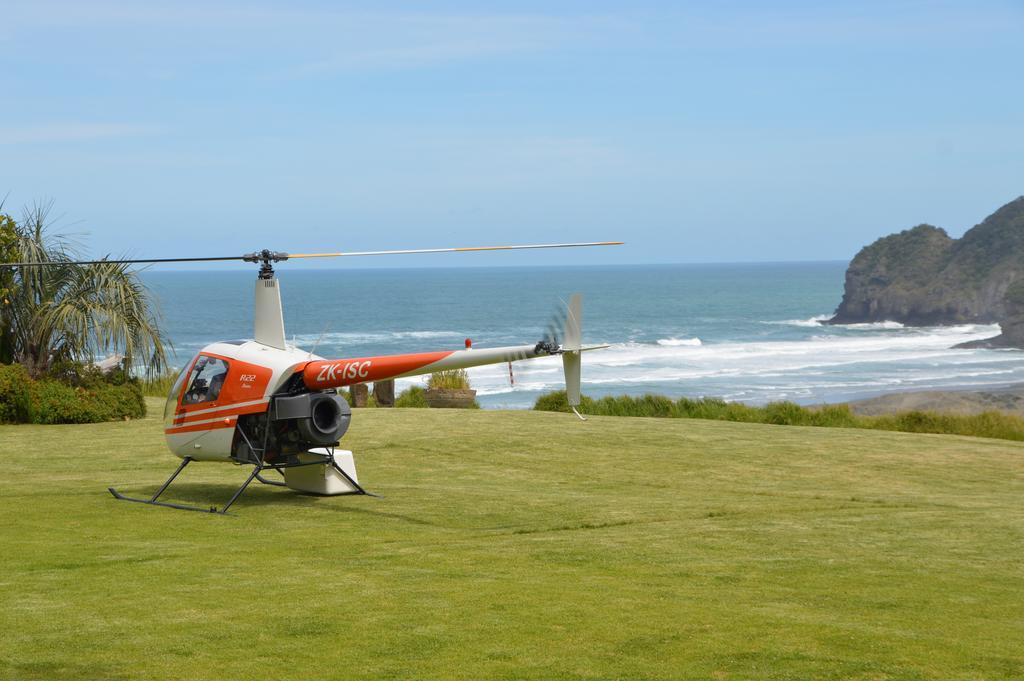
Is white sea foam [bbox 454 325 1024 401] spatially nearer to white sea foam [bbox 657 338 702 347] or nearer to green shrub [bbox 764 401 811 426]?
white sea foam [bbox 657 338 702 347]

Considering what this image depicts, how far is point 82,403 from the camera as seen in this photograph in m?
21.7

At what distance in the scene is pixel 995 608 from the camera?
8398mm

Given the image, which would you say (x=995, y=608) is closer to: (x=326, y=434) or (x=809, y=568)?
(x=809, y=568)

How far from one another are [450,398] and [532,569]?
16038mm

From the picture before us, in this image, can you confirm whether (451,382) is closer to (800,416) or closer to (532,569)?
(800,416)

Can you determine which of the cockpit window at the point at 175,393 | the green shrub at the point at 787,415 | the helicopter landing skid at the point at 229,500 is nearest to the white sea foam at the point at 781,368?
the green shrub at the point at 787,415

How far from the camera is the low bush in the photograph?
22.3m

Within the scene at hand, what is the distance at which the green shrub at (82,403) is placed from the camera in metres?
21.4

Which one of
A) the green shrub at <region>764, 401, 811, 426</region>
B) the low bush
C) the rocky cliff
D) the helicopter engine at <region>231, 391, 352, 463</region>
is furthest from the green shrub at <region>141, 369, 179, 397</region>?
the rocky cliff

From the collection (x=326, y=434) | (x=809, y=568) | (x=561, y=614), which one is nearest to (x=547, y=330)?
(x=326, y=434)

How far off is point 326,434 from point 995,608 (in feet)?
23.8

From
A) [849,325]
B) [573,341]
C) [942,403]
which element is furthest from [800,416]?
[849,325]

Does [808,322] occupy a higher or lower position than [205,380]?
lower

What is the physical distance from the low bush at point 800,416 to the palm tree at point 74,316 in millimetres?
8632
